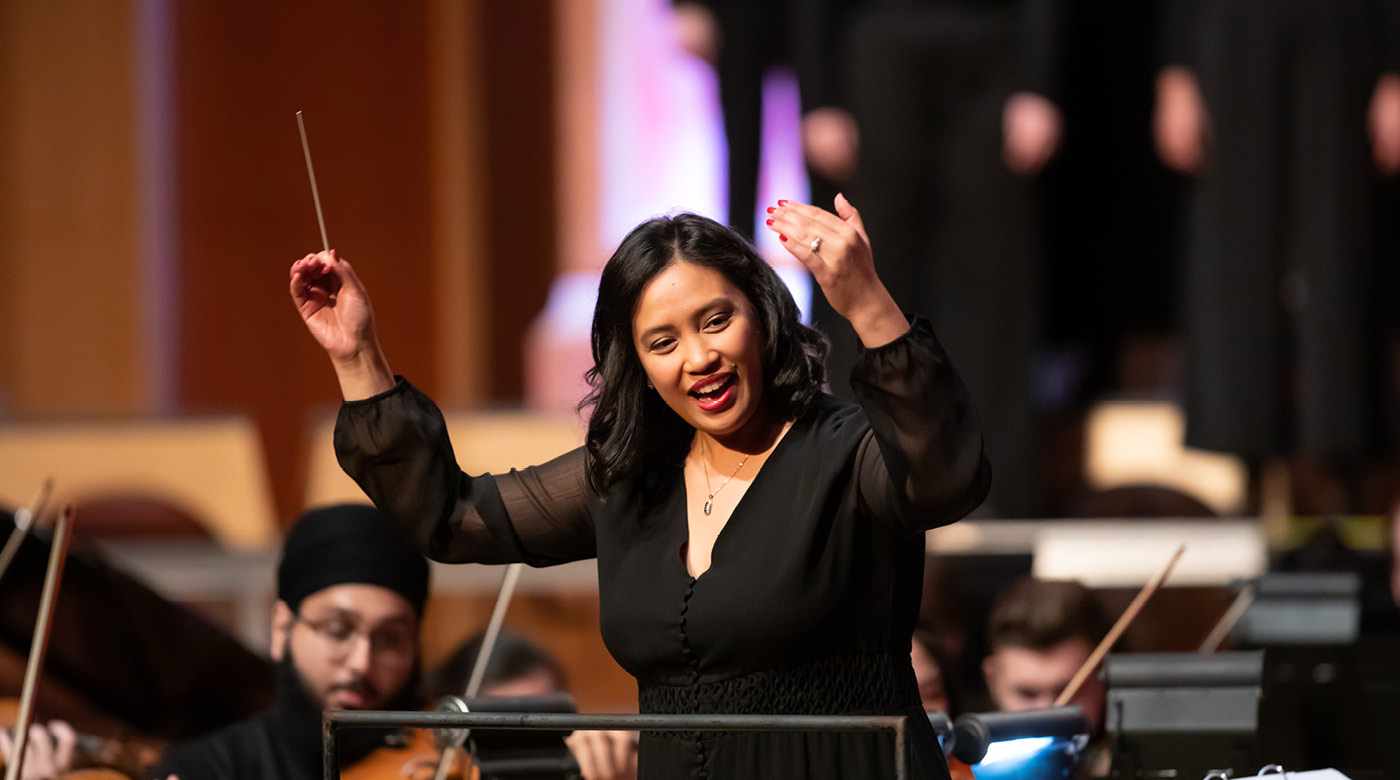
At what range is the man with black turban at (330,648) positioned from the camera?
265cm

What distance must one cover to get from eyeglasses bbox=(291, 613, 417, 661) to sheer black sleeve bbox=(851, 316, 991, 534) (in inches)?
51.0

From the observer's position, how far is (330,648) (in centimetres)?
271

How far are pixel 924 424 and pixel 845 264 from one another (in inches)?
6.4

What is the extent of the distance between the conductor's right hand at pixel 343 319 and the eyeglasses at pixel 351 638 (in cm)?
86

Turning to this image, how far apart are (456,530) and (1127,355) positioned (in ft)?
13.0

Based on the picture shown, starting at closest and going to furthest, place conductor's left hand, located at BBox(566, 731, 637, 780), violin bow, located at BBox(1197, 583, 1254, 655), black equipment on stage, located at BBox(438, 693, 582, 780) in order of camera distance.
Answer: black equipment on stage, located at BBox(438, 693, 582, 780) < conductor's left hand, located at BBox(566, 731, 637, 780) < violin bow, located at BBox(1197, 583, 1254, 655)

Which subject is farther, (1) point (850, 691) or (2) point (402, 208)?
(2) point (402, 208)

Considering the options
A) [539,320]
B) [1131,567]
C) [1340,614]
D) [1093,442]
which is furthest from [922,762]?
[539,320]

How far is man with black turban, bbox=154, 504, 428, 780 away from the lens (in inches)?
104

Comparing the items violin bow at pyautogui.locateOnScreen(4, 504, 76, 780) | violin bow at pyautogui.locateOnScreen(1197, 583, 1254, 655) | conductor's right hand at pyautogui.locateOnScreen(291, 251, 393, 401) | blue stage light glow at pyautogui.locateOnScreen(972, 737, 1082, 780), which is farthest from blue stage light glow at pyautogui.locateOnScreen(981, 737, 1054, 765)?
violin bow at pyautogui.locateOnScreen(4, 504, 76, 780)

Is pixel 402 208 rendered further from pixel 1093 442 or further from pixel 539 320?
pixel 1093 442

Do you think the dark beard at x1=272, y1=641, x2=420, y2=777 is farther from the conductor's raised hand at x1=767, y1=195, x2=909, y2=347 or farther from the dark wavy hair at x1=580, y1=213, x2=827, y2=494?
the conductor's raised hand at x1=767, y1=195, x2=909, y2=347

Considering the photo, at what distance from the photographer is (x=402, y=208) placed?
7.38m

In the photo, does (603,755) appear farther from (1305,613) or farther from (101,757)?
(1305,613)
